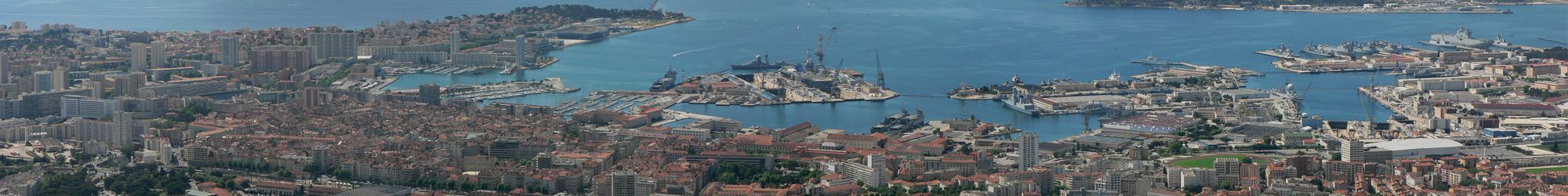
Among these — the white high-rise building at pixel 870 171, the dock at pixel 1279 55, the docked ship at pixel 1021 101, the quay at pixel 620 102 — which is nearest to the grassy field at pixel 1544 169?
the white high-rise building at pixel 870 171

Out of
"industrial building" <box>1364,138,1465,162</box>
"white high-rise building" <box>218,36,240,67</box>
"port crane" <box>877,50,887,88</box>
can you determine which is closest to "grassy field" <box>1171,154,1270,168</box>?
"industrial building" <box>1364,138,1465,162</box>

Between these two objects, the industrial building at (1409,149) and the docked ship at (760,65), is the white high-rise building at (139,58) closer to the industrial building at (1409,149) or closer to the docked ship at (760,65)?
the docked ship at (760,65)

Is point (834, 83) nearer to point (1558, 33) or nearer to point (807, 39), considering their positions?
point (807, 39)

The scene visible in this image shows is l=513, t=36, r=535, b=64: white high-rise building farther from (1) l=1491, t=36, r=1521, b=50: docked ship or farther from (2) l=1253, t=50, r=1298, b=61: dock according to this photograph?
(1) l=1491, t=36, r=1521, b=50: docked ship

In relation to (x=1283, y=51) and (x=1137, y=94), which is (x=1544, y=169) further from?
(x=1283, y=51)

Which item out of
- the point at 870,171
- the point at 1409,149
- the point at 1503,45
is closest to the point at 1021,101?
the point at 1409,149
